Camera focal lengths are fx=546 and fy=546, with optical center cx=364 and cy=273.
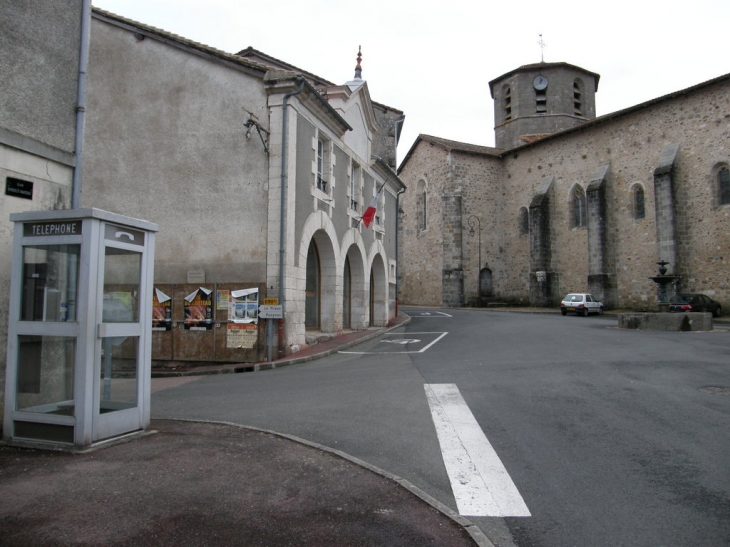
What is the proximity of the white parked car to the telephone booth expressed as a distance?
2529 cm

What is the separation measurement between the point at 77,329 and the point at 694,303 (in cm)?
2565

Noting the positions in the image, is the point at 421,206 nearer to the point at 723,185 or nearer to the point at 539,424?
the point at 723,185

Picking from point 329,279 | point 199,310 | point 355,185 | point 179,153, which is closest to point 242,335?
point 199,310

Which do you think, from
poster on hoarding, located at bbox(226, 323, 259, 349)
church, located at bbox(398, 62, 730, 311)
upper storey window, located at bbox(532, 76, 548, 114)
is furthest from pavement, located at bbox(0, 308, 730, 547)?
upper storey window, located at bbox(532, 76, 548, 114)

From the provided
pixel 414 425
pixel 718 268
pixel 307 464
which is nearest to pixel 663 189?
pixel 718 268

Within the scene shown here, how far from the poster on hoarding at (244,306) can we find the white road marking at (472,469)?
21.0 feet

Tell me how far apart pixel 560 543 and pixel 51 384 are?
4696mm

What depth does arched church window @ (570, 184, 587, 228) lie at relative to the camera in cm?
3350

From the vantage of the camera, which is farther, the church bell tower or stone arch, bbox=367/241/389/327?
the church bell tower

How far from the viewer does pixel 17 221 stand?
5.05m

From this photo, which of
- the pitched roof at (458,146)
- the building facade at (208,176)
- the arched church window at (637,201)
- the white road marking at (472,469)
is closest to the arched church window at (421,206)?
the pitched roof at (458,146)

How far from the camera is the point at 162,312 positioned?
41.9 feet

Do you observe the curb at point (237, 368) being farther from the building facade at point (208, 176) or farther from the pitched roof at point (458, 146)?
the pitched roof at point (458, 146)

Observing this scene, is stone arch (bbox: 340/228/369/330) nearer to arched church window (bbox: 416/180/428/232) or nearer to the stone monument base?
the stone monument base
